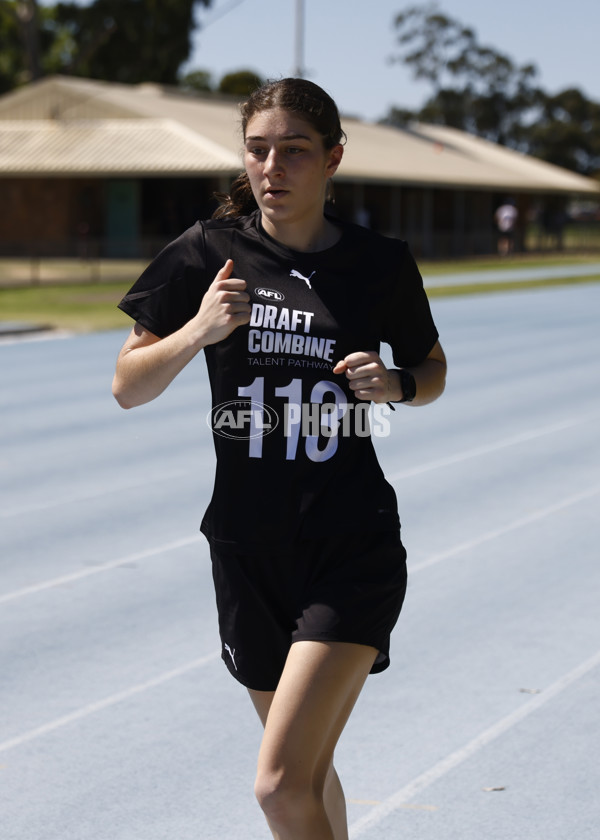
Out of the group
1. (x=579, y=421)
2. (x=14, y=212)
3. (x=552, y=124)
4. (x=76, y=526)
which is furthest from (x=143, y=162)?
(x=552, y=124)

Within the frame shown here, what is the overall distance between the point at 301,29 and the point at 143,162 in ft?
23.2

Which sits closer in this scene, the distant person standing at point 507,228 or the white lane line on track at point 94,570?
the white lane line on track at point 94,570

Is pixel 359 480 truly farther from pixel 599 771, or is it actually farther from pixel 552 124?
pixel 552 124

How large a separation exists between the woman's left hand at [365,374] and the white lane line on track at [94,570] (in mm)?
3956

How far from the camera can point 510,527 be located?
26.6 ft

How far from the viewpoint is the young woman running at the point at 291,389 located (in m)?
3.08

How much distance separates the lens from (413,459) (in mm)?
10445

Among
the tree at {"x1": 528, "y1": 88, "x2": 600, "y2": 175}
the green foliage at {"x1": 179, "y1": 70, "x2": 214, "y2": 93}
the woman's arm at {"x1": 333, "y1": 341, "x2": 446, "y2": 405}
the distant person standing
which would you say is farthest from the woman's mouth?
the tree at {"x1": 528, "y1": 88, "x2": 600, "y2": 175}

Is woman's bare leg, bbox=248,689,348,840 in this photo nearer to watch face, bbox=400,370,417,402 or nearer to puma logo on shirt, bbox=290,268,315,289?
watch face, bbox=400,370,417,402

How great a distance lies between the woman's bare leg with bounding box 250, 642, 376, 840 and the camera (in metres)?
2.86

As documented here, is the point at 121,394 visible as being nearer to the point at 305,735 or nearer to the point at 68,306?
the point at 305,735

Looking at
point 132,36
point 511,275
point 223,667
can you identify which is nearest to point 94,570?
point 223,667

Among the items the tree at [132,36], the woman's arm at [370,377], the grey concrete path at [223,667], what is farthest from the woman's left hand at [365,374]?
the tree at [132,36]

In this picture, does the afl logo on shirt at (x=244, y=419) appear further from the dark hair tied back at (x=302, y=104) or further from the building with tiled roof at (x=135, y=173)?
the building with tiled roof at (x=135, y=173)
